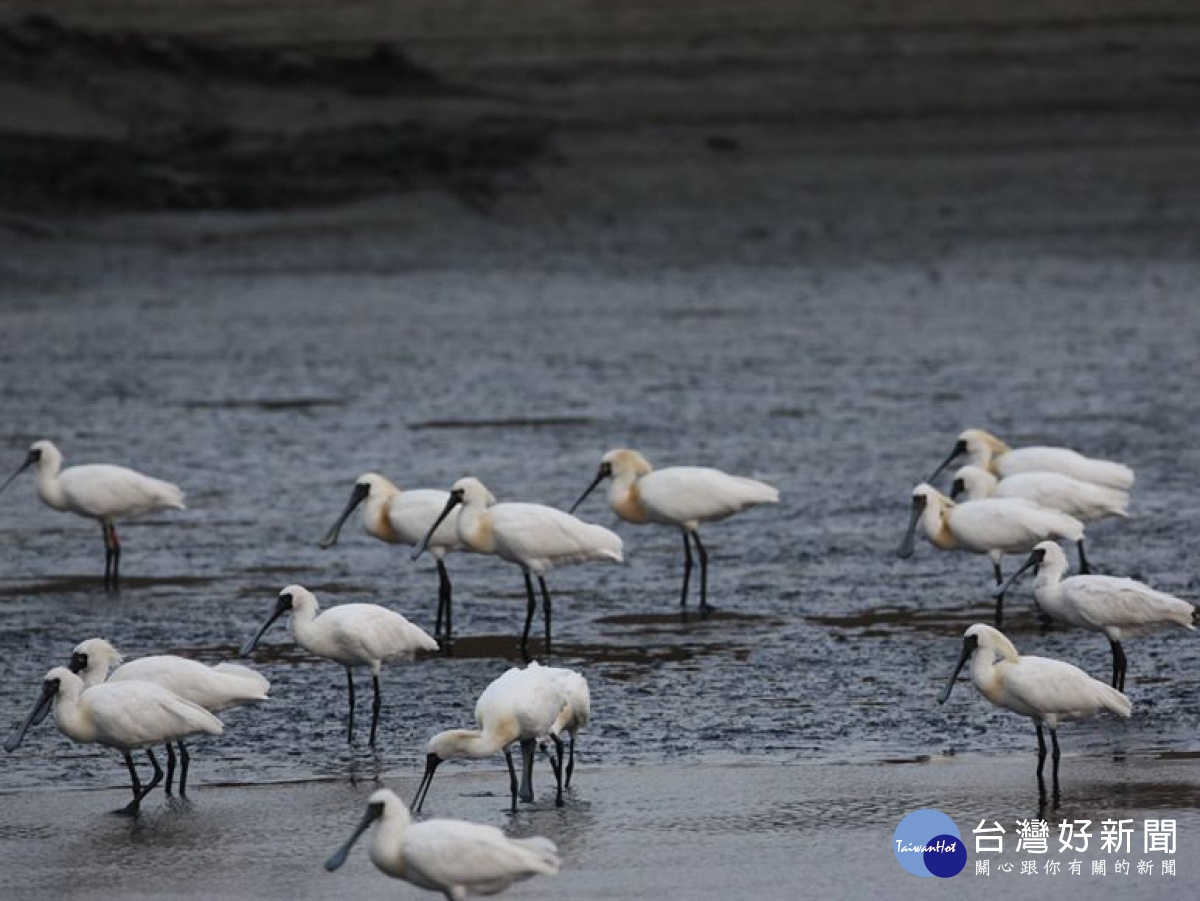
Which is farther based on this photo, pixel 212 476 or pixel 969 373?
pixel 969 373

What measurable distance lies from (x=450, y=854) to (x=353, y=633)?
266cm

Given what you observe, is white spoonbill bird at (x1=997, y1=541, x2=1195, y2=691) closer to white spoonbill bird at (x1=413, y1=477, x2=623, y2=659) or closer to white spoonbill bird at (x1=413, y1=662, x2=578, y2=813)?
white spoonbill bird at (x1=413, y1=662, x2=578, y2=813)

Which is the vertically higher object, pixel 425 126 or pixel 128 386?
pixel 425 126

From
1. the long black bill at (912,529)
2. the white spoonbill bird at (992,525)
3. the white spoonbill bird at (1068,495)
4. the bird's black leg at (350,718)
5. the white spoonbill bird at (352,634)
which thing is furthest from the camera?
the white spoonbill bird at (1068,495)

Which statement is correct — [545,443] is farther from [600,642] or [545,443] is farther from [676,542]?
[600,642]

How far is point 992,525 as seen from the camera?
11.7 meters

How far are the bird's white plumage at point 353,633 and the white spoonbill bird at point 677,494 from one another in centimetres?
287

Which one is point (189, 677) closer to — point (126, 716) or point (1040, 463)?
point (126, 716)

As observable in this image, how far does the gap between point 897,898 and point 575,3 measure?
25.1 meters

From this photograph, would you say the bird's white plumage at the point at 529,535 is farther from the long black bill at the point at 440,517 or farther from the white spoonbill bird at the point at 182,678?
the white spoonbill bird at the point at 182,678

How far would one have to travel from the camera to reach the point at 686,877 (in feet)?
25.6

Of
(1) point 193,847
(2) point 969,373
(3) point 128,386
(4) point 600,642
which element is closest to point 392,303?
(3) point 128,386

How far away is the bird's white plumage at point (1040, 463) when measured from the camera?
12.7 meters

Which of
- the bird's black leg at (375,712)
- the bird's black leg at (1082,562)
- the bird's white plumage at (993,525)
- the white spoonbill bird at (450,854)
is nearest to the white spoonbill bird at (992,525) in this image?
the bird's white plumage at (993,525)
